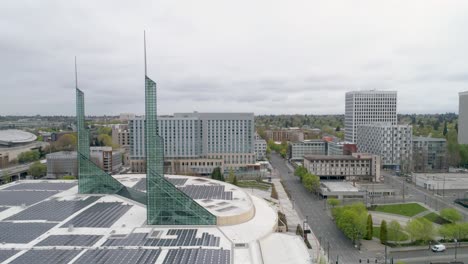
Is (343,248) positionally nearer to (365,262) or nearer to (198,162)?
(365,262)

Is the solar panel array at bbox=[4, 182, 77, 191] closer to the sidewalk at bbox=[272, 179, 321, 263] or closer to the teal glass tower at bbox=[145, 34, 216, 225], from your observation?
the teal glass tower at bbox=[145, 34, 216, 225]

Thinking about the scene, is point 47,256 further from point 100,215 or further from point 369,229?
point 369,229

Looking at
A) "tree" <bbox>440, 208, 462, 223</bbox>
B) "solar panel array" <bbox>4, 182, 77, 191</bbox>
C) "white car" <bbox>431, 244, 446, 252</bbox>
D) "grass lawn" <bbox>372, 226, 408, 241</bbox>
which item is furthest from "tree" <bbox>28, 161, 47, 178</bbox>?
"tree" <bbox>440, 208, 462, 223</bbox>

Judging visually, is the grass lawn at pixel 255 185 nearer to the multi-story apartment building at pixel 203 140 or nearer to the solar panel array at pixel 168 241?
the multi-story apartment building at pixel 203 140

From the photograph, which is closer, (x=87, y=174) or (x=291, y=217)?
(x=87, y=174)

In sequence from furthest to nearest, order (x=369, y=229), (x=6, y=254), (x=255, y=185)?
(x=255, y=185) < (x=369, y=229) < (x=6, y=254)

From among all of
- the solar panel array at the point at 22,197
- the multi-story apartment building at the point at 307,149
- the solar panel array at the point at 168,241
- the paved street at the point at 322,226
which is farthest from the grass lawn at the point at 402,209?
the multi-story apartment building at the point at 307,149

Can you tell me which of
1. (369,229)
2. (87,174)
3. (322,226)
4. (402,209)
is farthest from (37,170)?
(402,209)
